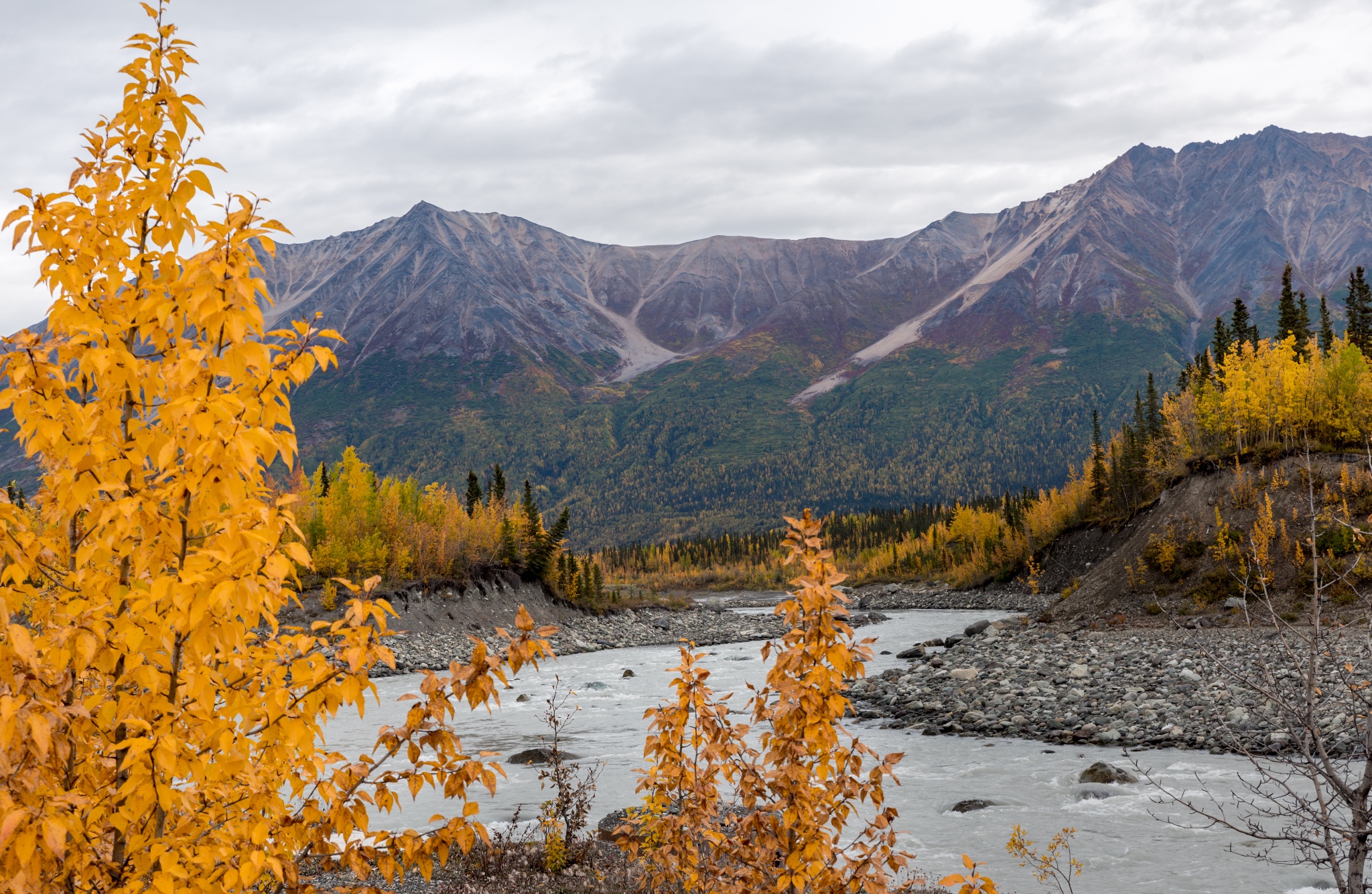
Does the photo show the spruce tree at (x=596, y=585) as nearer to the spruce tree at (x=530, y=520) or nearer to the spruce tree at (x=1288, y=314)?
the spruce tree at (x=530, y=520)

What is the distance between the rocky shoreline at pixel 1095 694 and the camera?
2072 cm

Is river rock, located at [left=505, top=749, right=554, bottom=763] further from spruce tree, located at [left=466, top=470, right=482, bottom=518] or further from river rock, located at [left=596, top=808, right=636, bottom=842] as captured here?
spruce tree, located at [left=466, top=470, right=482, bottom=518]

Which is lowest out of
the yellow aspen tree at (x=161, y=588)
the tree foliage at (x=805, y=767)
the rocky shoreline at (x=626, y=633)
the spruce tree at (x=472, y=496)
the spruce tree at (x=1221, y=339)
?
the rocky shoreline at (x=626, y=633)

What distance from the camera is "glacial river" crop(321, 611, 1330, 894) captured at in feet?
41.2

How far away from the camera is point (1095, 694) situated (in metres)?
26.0

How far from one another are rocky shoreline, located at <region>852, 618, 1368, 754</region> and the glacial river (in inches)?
42.6

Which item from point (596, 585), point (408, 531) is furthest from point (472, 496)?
point (408, 531)

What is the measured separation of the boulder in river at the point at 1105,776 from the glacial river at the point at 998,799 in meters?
0.26

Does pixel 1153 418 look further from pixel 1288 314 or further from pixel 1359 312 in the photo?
pixel 1359 312

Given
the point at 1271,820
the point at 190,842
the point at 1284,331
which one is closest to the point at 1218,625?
the point at 1271,820

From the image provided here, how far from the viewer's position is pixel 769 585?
15538cm

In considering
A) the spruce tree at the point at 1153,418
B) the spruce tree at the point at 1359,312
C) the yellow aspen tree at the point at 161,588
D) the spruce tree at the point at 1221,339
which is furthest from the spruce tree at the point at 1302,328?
the yellow aspen tree at the point at 161,588

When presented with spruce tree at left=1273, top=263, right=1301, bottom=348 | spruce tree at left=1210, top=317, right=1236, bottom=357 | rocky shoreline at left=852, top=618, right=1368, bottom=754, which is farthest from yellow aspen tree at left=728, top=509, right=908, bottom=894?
spruce tree at left=1210, top=317, right=1236, bottom=357

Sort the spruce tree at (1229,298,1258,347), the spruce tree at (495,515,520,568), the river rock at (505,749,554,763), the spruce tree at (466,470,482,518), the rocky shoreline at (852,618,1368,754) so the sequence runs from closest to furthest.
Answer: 1. the rocky shoreline at (852,618,1368,754)
2. the river rock at (505,749,554,763)
3. the spruce tree at (1229,298,1258,347)
4. the spruce tree at (495,515,520,568)
5. the spruce tree at (466,470,482,518)
